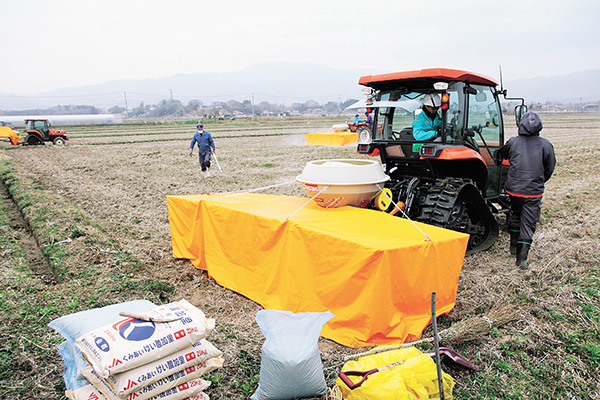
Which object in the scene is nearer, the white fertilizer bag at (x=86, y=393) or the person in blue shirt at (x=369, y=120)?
the white fertilizer bag at (x=86, y=393)

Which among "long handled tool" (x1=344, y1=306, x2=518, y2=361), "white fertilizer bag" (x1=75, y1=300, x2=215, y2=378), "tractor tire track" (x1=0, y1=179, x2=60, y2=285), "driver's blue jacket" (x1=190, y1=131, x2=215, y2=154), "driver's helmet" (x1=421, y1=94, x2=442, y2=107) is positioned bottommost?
"tractor tire track" (x1=0, y1=179, x2=60, y2=285)

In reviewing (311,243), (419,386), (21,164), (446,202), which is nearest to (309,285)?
(311,243)

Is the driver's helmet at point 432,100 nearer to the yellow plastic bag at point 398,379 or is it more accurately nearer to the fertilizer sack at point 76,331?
the yellow plastic bag at point 398,379

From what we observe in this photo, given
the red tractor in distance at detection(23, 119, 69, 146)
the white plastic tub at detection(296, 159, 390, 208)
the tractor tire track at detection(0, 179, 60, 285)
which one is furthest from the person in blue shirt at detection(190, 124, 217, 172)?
the red tractor in distance at detection(23, 119, 69, 146)

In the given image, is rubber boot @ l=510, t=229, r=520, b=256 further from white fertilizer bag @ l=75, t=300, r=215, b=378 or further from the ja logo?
the ja logo

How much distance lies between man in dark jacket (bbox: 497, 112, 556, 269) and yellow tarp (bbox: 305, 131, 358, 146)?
15.9 metres

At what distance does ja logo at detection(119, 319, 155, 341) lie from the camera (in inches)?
98.7

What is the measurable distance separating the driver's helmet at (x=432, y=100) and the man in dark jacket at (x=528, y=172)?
46.5 inches

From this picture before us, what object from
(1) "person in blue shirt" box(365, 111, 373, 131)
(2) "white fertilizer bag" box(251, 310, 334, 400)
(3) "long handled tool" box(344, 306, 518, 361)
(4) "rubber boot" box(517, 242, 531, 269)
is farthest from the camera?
(1) "person in blue shirt" box(365, 111, 373, 131)

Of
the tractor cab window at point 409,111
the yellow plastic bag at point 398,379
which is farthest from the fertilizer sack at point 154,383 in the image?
the tractor cab window at point 409,111

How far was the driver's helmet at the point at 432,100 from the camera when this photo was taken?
16.6ft

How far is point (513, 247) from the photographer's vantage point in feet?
18.6

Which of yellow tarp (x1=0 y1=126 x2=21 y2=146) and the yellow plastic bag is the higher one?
yellow tarp (x1=0 y1=126 x2=21 y2=146)

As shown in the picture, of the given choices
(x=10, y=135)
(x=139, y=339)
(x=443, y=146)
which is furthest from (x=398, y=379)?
(x=10, y=135)
